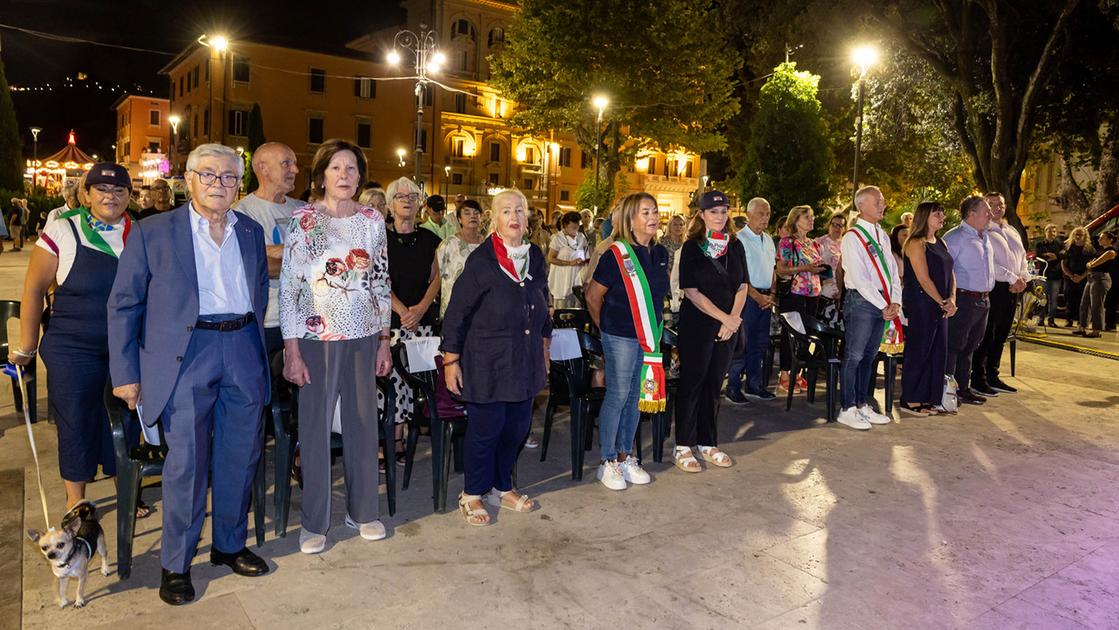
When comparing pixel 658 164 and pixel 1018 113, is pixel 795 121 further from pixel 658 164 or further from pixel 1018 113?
pixel 658 164

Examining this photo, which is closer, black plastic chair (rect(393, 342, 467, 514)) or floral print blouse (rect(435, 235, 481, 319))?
black plastic chair (rect(393, 342, 467, 514))

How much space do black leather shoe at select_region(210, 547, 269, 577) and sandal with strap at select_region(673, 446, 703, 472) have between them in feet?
9.55

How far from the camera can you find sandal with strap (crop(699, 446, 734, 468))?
19.2 ft

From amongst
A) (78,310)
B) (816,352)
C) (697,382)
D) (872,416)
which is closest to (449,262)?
(697,382)

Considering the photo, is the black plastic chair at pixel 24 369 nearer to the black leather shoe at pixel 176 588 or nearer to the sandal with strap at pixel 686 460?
the black leather shoe at pixel 176 588

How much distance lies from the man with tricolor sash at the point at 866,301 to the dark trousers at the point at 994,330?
6.61ft

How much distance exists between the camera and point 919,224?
293 inches

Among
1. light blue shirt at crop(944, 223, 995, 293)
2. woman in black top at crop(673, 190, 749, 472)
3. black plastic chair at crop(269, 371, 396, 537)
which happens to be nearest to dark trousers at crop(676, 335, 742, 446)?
woman in black top at crop(673, 190, 749, 472)

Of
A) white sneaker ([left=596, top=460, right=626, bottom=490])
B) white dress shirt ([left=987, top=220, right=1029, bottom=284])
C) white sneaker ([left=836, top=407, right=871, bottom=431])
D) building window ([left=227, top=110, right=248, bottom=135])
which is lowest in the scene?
white sneaker ([left=596, top=460, right=626, bottom=490])

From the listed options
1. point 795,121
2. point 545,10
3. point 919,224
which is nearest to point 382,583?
point 919,224

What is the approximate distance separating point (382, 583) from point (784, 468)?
3198 mm

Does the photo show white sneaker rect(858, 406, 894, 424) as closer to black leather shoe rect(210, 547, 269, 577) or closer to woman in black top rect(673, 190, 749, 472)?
woman in black top rect(673, 190, 749, 472)

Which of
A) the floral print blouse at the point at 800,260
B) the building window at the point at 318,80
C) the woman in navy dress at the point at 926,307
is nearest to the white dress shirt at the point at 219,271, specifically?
the woman in navy dress at the point at 926,307

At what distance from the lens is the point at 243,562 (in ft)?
12.9
